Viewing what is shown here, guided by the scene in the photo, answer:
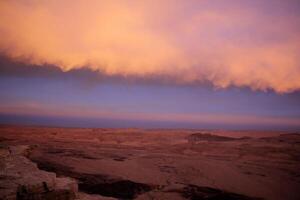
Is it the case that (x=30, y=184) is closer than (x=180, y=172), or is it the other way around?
(x=30, y=184)

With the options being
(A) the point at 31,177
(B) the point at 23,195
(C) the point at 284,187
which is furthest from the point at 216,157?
(B) the point at 23,195

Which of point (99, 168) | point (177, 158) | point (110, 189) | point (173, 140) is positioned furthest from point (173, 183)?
point (173, 140)

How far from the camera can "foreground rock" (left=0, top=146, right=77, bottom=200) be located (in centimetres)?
997

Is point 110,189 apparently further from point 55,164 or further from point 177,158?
point 177,158

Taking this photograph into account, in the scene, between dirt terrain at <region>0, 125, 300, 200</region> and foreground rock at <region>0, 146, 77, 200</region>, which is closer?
foreground rock at <region>0, 146, 77, 200</region>

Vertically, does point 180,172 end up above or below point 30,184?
below

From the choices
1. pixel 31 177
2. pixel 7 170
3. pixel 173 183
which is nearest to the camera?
pixel 31 177

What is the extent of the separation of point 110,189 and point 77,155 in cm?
799

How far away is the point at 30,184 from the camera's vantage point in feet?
33.5

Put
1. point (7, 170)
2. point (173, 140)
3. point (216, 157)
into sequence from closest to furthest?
point (7, 170), point (216, 157), point (173, 140)

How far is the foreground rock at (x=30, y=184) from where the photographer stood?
9969 mm

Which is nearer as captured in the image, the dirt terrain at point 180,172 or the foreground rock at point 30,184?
the foreground rock at point 30,184

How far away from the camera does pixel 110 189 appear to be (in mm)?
14062

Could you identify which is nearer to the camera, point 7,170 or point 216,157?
point 7,170
